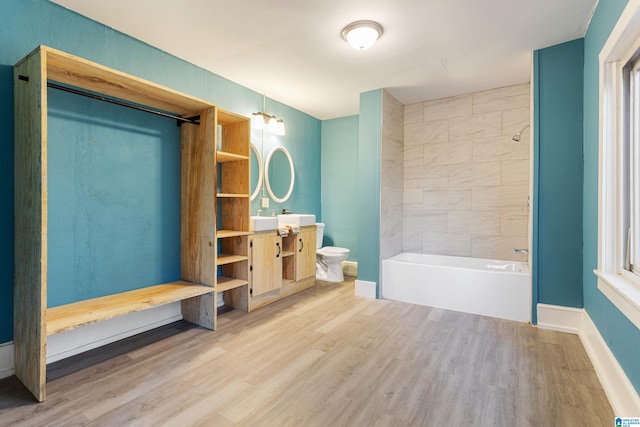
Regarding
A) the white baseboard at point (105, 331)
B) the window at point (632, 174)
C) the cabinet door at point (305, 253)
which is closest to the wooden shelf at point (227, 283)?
the white baseboard at point (105, 331)

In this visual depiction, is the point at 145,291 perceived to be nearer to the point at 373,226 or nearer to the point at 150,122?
the point at 150,122

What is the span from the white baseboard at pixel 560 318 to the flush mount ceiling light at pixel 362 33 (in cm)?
258

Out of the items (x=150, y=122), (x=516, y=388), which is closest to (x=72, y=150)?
(x=150, y=122)

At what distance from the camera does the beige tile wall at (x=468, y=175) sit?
11.3 feet

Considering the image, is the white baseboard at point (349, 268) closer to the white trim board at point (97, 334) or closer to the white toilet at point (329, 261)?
the white toilet at point (329, 261)

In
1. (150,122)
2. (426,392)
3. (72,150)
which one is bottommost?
(426,392)

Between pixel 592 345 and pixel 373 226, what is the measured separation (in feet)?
6.71

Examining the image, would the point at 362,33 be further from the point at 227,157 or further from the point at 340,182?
the point at 340,182

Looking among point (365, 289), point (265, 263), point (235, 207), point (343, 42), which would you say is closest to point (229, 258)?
point (265, 263)

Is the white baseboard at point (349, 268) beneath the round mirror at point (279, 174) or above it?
beneath

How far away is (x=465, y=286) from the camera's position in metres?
3.03

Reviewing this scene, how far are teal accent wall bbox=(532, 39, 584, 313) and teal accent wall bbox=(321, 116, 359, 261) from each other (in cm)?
237

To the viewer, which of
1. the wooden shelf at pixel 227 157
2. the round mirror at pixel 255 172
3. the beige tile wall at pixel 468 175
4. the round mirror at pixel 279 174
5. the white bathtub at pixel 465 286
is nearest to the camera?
the wooden shelf at pixel 227 157

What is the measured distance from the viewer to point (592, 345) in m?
2.08
